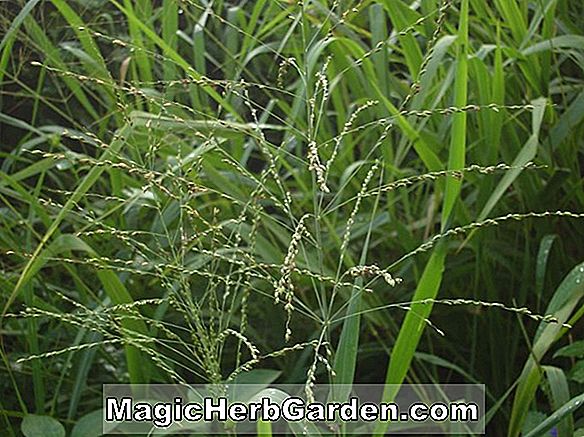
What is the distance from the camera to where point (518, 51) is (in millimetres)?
1172

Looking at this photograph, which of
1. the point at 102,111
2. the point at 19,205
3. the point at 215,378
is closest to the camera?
the point at 215,378

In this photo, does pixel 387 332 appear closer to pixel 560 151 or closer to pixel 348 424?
pixel 348 424

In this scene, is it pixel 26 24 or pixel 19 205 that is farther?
pixel 19 205

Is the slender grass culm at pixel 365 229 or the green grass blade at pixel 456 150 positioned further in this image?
the slender grass culm at pixel 365 229

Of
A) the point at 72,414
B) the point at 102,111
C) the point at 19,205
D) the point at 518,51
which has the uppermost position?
the point at 518,51

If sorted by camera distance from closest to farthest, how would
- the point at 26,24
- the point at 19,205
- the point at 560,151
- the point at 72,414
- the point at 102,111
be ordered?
1. the point at 72,414
2. the point at 560,151
3. the point at 26,24
4. the point at 19,205
5. the point at 102,111

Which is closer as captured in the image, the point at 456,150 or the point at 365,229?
the point at 456,150

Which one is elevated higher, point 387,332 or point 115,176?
point 115,176

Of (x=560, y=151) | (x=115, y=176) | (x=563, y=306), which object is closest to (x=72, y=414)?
(x=115, y=176)

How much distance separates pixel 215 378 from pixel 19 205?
85 cm

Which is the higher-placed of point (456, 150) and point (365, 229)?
point (456, 150)

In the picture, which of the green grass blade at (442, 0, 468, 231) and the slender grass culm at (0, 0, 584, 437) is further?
the slender grass culm at (0, 0, 584, 437)

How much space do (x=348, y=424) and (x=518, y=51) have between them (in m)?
0.46

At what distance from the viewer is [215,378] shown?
0.75m
